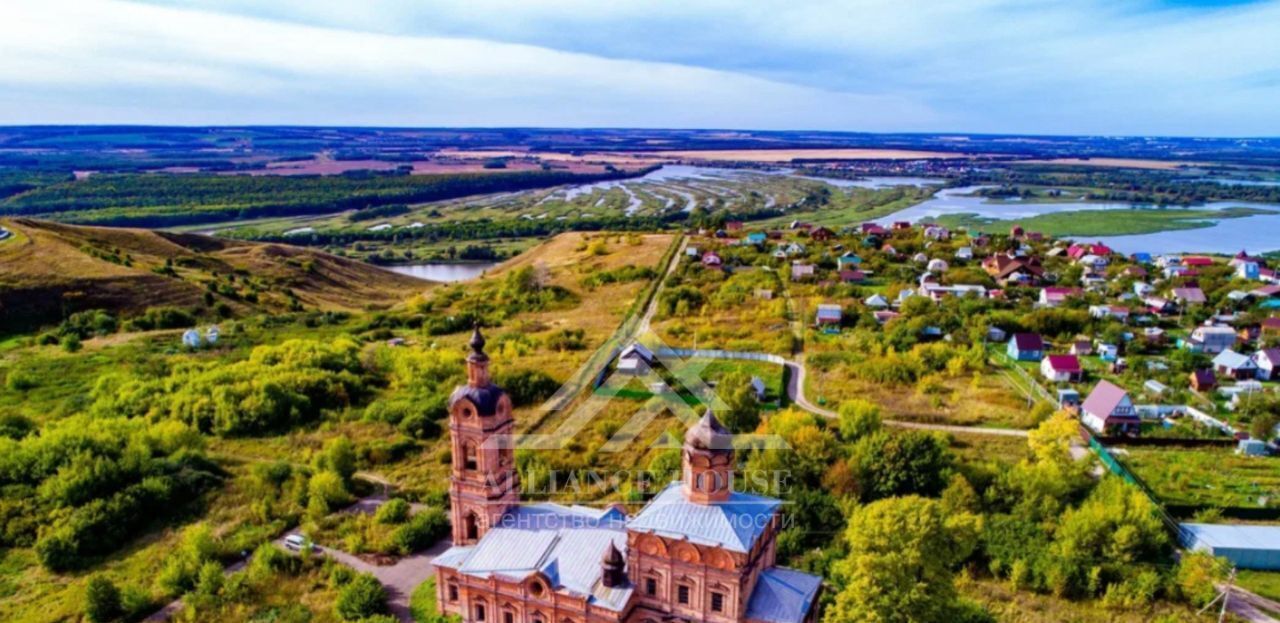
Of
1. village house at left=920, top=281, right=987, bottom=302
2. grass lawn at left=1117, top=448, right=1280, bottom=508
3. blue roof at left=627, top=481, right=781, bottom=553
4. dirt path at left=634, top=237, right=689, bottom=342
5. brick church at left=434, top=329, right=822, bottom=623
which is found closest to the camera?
blue roof at left=627, top=481, right=781, bottom=553

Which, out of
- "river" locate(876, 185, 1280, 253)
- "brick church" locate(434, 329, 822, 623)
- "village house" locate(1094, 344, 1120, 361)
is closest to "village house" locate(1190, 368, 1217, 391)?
"village house" locate(1094, 344, 1120, 361)

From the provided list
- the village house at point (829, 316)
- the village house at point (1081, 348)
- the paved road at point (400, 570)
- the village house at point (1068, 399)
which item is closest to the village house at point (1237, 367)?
the village house at point (1081, 348)

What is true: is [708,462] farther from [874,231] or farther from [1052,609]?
[874,231]

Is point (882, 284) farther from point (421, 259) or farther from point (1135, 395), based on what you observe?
point (421, 259)

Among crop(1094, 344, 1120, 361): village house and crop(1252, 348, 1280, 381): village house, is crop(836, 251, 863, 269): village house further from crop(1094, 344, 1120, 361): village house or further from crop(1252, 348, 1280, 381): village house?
crop(1252, 348, 1280, 381): village house

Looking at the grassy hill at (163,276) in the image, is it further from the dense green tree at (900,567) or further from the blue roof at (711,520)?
the dense green tree at (900,567)

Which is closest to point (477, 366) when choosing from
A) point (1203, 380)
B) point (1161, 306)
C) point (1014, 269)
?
point (1203, 380)

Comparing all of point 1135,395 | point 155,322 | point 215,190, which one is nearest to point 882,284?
point 1135,395
